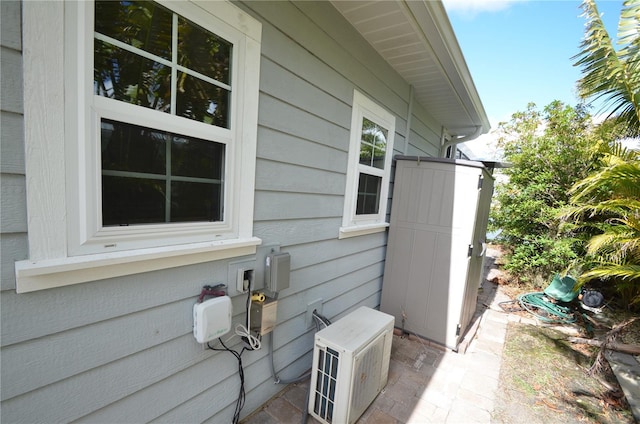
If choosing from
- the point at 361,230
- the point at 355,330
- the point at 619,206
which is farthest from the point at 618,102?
the point at 355,330

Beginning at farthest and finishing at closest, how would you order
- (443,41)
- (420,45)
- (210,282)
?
(420,45), (443,41), (210,282)

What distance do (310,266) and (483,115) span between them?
13.5 ft

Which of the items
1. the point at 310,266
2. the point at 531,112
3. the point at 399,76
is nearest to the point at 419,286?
the point at 310,266

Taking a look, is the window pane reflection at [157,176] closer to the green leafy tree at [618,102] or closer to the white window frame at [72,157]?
the white window frame at [72,157]

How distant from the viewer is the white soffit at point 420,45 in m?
1.98

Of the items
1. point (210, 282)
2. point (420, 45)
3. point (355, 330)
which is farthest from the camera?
point (420, 45)

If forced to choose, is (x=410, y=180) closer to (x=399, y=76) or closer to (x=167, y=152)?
(x=399, y=76)

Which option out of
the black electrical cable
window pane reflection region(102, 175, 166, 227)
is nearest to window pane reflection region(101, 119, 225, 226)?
window pane reflection region(102, 175, 166, 227)

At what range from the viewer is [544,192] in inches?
190

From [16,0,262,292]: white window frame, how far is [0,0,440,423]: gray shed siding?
39 millimetres

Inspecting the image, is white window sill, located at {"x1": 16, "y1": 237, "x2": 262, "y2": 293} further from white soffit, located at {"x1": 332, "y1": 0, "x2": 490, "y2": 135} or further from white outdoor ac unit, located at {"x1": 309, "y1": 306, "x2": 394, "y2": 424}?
white soffit, located at {"x1": 332, "y1": 0, "x2": 490, "y2": 135}

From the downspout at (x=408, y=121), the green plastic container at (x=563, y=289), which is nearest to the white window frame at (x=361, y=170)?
the downspout at (x=408, y=121)

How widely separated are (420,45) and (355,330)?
2.60 m

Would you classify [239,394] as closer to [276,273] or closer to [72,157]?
[276,273]
